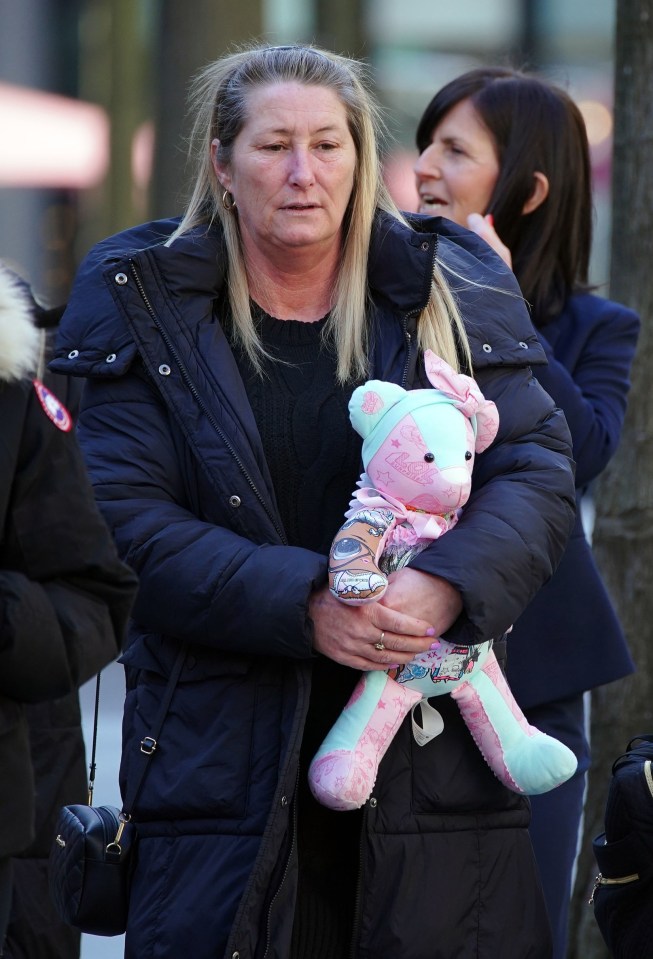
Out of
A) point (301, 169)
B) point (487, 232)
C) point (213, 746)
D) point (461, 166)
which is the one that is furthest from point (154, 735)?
point (461, 166)

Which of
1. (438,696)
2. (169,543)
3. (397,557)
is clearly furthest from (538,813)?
(169,543)

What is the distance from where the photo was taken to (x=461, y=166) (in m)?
4.07

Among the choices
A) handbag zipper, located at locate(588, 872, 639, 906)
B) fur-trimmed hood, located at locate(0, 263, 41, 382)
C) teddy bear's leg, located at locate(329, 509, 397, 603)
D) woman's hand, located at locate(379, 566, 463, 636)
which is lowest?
handbag zipper, located at locate(588, 872, 639, 906)

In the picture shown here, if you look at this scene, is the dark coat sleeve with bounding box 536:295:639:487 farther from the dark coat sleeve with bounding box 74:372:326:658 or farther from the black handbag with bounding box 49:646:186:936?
the black handbag with bounding box 49:646:186:936

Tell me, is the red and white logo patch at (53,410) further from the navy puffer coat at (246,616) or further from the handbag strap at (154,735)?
the handbag strap at (154,735)

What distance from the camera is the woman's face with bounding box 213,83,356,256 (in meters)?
3.22

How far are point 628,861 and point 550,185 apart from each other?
1719 millimetres

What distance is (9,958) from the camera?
3809 mm

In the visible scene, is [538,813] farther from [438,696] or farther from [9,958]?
[9,958]

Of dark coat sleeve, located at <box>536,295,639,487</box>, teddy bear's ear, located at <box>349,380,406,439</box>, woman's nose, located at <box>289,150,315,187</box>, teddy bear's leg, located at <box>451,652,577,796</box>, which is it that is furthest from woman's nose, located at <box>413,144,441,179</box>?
teddy bear's leg, located at <box>451,652,577,796</box>

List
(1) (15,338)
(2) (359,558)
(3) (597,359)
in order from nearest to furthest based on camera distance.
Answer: (1) (15,338), (2) (359,558), (3) (597,359)

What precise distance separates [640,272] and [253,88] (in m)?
1.73

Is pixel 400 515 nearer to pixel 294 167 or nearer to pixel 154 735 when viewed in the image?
pixel 154 735

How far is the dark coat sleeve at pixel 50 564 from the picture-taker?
2.47 metres
